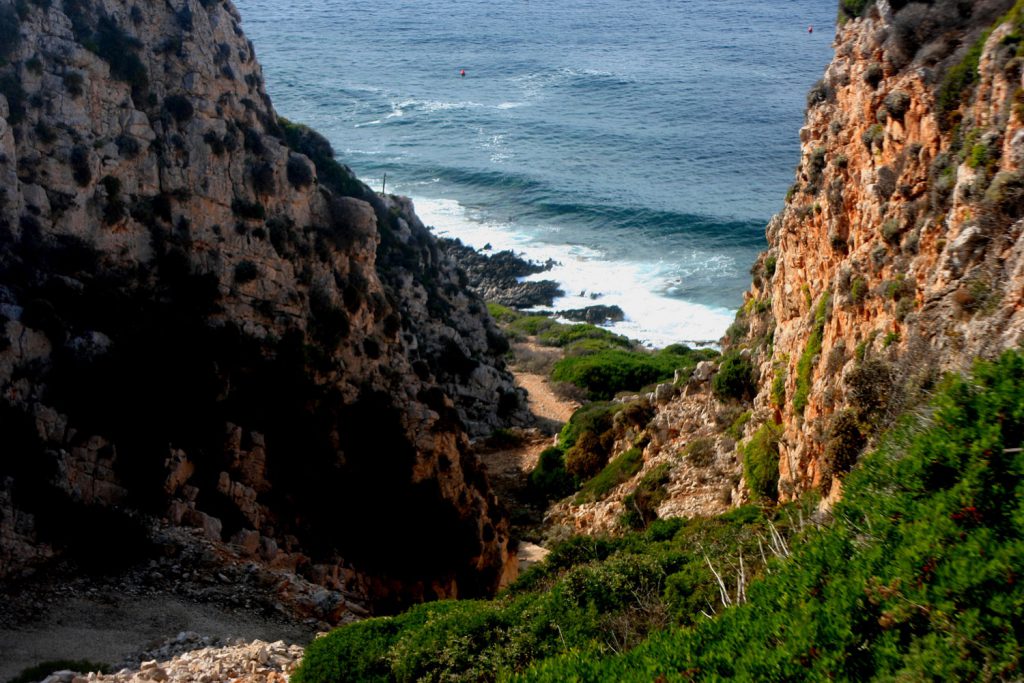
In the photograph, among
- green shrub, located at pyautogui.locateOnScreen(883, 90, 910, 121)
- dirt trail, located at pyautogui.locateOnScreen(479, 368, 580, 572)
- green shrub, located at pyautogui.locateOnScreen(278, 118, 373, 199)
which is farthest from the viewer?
green shrub, located at pyautogui.locateOnScreen(278, 118, 373, 199)

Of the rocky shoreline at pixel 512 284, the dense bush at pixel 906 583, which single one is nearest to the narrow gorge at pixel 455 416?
the dense bush at pixel 906 583

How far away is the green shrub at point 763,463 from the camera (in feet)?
67.5

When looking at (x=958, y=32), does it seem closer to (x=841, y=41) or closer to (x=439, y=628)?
(x=841, y=41)

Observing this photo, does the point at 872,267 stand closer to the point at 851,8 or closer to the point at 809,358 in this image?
the point at 809,358

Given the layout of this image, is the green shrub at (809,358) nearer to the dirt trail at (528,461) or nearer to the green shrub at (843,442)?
the green shrub at (843,442)

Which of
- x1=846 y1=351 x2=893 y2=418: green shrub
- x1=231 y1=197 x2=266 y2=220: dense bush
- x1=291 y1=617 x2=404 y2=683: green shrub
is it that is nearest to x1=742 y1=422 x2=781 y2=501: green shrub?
x1=846 y1=351 x2=893 y2=418: green shrub

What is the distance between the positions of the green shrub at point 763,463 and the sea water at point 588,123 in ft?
119

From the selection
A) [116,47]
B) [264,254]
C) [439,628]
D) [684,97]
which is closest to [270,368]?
[264,254]

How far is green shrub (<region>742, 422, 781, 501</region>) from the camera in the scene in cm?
2058

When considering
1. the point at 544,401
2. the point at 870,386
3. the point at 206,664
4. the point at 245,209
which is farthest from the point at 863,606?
the point at 544,401

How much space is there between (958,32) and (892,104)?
212 centimetres

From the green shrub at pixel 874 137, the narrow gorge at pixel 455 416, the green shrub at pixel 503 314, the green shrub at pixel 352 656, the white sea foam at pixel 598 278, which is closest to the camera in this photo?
the narrow gorge at pixel 455 416

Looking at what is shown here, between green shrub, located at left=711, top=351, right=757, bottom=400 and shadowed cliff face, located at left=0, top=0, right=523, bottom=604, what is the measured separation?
25.6 feet

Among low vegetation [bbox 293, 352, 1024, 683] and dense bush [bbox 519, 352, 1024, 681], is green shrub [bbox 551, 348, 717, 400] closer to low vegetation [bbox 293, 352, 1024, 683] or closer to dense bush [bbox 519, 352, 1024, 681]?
low vegetation [bbox 293, 352, 1024, 683]
